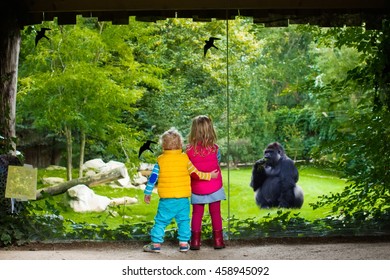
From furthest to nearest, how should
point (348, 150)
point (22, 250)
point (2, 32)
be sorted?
point (348, 150), point (2, 32), point (22, 250)

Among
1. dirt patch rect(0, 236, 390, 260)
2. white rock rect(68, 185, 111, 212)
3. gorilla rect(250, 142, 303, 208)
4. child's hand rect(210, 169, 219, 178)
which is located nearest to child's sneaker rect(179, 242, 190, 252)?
dirt patch rect(0, 236, 390, 260)

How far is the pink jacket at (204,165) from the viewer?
5.65 m

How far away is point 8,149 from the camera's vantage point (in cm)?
634

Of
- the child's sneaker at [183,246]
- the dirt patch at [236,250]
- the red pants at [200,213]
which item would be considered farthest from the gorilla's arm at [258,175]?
the child's sneaker at [183,246]

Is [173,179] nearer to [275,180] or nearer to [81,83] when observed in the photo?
[275,180]

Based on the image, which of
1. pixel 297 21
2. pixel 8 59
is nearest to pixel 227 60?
pixel 297 21

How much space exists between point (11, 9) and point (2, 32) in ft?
0.76

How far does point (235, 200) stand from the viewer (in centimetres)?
675

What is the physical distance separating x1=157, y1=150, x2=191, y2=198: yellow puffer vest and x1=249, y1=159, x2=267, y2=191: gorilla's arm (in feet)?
4.21

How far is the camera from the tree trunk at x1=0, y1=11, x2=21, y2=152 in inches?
251

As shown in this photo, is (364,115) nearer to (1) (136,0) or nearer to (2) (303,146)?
(2) (303,146)

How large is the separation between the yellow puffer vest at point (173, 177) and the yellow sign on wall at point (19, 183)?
1.24 m

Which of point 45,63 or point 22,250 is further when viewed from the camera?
point 45,63

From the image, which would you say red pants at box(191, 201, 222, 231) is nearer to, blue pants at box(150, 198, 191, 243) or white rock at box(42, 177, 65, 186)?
blue pants at box(150, 198, 191, 243)
